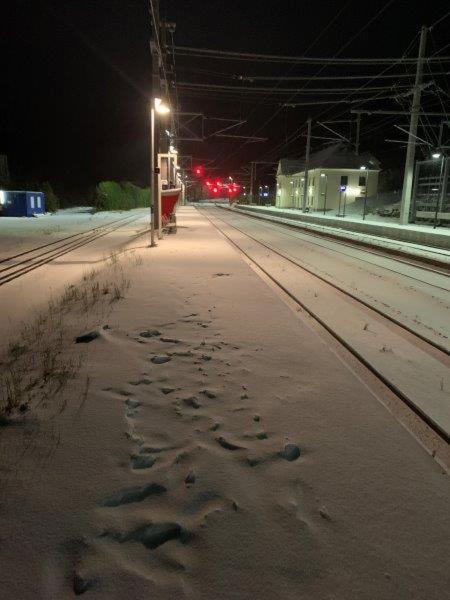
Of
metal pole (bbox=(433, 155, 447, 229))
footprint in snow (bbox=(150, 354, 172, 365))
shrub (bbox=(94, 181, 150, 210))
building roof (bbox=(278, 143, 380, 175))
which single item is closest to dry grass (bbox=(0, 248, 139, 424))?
footprint in snow (bbox=(150, 354, 172, 365))

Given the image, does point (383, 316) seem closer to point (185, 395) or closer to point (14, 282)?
point (185, 395)

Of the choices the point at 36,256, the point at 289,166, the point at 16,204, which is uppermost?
the point at 289,166

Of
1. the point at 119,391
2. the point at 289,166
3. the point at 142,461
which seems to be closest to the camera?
the point at 142,461

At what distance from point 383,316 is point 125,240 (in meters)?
16.5

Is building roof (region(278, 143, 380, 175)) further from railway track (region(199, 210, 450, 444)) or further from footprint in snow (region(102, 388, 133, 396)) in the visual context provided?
footprint in snow (region(102, 388, 133, 396))

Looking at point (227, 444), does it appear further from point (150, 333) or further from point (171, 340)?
point (150, 333)

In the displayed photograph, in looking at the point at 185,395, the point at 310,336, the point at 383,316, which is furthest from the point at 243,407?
the point at 383,316

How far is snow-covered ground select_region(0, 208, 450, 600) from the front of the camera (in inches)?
97.0

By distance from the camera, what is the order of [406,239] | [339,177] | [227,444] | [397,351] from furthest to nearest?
[339,177], [406,239], [397,351], [227,444]

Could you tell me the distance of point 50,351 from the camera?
5.87 metres

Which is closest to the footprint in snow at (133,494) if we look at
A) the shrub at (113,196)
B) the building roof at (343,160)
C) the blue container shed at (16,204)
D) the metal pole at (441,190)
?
the metal pole at (441,190)

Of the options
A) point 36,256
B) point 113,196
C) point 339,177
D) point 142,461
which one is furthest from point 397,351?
point 339,177

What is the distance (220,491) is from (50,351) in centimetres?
352

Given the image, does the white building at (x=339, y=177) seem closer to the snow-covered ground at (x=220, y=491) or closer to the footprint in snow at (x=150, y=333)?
the footprint in snow at (x=150, y=333)
